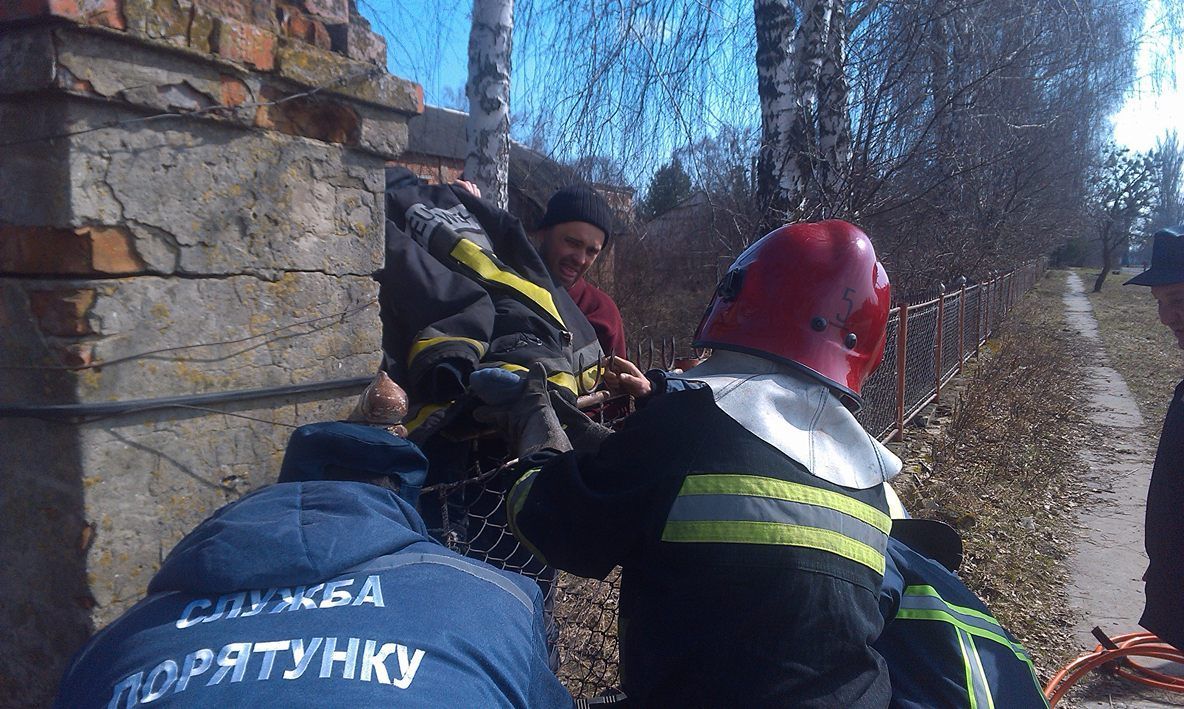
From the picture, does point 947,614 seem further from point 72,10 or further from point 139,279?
point 72,10

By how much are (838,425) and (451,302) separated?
1137 mm

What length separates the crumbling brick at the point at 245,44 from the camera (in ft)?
5.63

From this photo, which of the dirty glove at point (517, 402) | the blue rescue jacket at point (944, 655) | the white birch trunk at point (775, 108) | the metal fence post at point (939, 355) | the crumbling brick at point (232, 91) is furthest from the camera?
the metal fence post at point (939, 355)

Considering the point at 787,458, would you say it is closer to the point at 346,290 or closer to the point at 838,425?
the point at 838,425

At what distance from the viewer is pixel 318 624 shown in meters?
0.95

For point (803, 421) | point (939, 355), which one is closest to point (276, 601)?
point (803, 421)

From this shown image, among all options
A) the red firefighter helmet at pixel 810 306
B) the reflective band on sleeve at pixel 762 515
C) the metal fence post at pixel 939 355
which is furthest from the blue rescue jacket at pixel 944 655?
the metal fence post at pixel 939 355

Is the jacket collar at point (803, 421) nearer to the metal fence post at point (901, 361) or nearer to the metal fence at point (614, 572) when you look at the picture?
the metal fence at point (614, 572)

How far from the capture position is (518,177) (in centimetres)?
1072

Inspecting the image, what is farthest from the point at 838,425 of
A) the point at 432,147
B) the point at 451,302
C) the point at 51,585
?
the point at 432,147

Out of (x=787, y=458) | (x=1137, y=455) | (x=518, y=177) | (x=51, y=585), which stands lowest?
(x=1137, y=455)

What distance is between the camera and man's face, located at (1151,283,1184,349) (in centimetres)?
332

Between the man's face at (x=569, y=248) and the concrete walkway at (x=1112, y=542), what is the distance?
9.50 ft

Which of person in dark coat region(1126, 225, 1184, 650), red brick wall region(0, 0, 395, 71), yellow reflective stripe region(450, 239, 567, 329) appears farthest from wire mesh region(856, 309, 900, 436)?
red brick wall region(0, 0, 395, 71)
